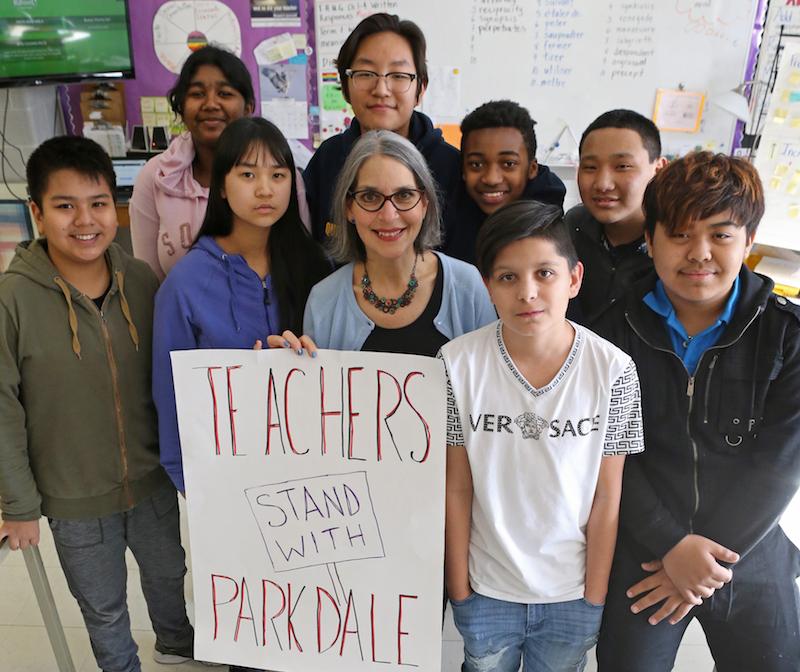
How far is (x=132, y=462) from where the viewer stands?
1.57m

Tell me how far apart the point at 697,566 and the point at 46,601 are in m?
1.63

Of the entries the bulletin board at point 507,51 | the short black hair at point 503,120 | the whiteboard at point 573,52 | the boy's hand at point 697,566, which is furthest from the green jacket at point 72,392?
the whiteboard at point 573,52

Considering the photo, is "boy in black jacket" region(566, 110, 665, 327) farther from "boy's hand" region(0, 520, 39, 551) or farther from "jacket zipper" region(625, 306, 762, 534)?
"boy's hand" region(0, 520, 39, 551)

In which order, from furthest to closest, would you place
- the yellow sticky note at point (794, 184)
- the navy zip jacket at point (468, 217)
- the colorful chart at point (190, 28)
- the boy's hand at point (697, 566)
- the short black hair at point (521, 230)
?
the colorful chart at point (190, 28) < the yellow sticky note at point (794, 184) < the navy zip jacket at point (468, 217) < the boy's hand at point (697, 566) < the short black hair at point (521, 230)

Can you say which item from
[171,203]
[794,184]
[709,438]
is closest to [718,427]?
[709,438]

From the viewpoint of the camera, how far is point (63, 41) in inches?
138

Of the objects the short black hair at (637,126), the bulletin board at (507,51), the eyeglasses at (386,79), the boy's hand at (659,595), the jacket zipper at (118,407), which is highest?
the bulletin board at (507,51)

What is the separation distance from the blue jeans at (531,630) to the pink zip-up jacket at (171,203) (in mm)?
1149

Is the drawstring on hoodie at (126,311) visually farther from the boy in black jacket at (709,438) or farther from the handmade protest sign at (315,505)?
the boy in black jacket at (709,438)

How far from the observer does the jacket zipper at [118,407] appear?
4.88 feet

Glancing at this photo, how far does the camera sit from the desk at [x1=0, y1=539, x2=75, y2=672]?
1568 mm

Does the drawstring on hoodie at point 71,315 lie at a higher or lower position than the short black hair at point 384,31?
lower

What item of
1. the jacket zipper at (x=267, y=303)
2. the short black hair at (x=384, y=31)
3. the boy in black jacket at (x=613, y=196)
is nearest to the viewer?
the jacket zipper at (x=267, y=303)

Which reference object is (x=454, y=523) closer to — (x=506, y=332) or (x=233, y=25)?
(x=506, y=332)
